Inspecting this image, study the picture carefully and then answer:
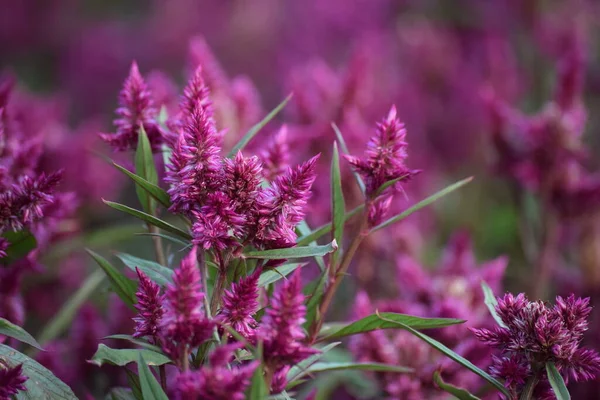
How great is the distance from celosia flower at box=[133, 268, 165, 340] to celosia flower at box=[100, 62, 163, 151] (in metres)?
0.24

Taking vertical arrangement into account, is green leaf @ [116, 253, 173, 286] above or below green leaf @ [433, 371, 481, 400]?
below

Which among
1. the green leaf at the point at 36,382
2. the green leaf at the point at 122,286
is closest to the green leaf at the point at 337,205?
the green leaf at the point at 122,286

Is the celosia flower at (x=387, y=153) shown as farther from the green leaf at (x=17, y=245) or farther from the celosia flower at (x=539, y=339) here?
the green leaf at (x=17, y=245)

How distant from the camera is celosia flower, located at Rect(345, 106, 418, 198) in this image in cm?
79

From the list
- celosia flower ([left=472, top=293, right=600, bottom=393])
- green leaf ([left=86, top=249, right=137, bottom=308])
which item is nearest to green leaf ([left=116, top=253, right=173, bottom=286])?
green leaf ([left=86, top=249, right=137, bottom=308])

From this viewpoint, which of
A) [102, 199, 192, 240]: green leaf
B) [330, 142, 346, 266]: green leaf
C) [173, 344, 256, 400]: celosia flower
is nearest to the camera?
[173, 344, 256, 400]: celosia flower

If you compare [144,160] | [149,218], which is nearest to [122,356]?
[149,218]

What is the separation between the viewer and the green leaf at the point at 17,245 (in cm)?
88

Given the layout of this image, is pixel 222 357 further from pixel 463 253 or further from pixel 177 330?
pixel 463 253

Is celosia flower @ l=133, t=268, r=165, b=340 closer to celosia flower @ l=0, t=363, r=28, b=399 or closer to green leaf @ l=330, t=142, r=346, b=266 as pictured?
celosia flower @ l=0, t=363, r=28, b=399

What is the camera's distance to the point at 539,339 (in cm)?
71

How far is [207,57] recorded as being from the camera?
51.2 inches

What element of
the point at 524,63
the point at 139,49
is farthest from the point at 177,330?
the point at 139,49

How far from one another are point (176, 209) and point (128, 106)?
205 mm
